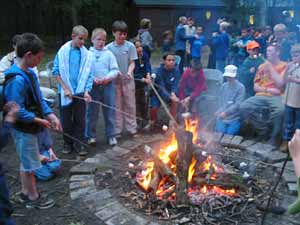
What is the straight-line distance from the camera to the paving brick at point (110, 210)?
396 cm

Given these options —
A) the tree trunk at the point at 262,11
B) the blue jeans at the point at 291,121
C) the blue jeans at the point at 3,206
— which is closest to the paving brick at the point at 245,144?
the blue jeans at the point at 291,121

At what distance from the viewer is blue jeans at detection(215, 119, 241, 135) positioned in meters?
6.45

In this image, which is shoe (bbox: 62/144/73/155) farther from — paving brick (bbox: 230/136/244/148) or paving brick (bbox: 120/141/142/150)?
paving brick (bbox: 230/136/244/148)

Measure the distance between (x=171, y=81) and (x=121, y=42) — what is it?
1083 mm

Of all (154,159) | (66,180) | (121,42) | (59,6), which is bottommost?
(66,180)

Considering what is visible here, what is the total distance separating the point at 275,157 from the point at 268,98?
150 cm

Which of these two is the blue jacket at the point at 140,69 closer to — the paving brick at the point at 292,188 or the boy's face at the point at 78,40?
the boy's face at the point at 78,40

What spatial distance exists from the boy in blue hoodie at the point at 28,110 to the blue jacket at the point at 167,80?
2.68 metres

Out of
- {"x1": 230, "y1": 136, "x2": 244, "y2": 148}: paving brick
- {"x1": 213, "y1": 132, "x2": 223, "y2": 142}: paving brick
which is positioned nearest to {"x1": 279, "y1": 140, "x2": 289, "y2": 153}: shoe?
{"x1": 230, "y1": 136, "x2": 244, "y2": 148}: paving brick

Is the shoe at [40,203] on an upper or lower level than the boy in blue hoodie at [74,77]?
lower

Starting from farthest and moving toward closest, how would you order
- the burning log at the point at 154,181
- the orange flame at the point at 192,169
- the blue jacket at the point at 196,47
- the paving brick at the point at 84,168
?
the blue jacket at the point at 196,47 → the paving brick at the point at 84,168 → the orange flame at the point at 192,169 → the burning log at the point at 154,181

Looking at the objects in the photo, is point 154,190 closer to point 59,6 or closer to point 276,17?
point 276,17

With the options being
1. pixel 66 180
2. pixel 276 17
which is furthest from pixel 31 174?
pixel 276 17

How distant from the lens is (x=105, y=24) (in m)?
27.0
